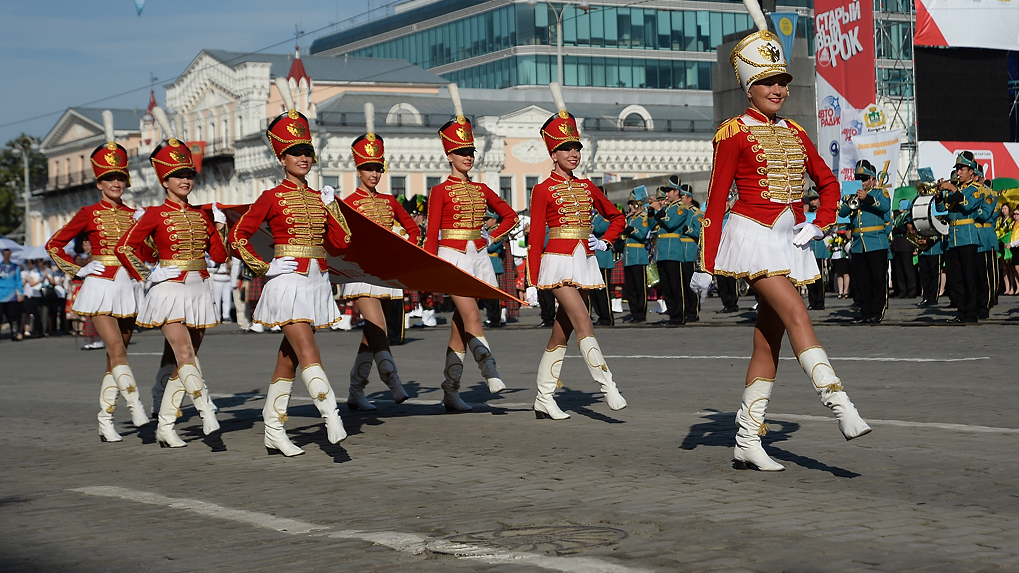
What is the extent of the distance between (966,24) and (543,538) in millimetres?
38299

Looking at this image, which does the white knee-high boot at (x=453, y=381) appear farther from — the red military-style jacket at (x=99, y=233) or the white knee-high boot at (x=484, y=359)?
the red military-style jacket at (x=99, y=233)

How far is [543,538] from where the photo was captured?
6.04 meters

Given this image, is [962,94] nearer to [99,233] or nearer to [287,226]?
[99,233]

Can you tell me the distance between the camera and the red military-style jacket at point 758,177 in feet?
25.0

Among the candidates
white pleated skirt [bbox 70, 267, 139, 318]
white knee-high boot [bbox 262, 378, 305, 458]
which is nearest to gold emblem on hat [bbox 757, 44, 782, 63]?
white knee-high boot [bbox 262, 378, 305, 458]

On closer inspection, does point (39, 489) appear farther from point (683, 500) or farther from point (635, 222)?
point (635, 222)

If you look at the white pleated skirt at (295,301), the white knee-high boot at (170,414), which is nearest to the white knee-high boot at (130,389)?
the white knee-high boot at (170,414)

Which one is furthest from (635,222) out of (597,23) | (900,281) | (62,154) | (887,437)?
(62,154)

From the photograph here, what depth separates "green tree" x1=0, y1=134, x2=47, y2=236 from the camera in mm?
103312

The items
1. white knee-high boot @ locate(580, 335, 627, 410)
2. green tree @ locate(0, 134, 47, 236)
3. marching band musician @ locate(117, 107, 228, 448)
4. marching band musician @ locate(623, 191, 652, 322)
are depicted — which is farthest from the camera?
green tree @ locate(0, 134, 47, 236)

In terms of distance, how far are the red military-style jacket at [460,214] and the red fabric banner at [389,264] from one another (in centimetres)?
94

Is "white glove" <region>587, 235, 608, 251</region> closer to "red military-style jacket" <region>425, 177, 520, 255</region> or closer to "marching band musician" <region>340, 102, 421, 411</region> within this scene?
"red military-style jacket" <region>425, 177, 520, 255</region>

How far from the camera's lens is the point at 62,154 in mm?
114812

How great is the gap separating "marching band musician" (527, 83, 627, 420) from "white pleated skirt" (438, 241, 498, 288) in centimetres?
101
